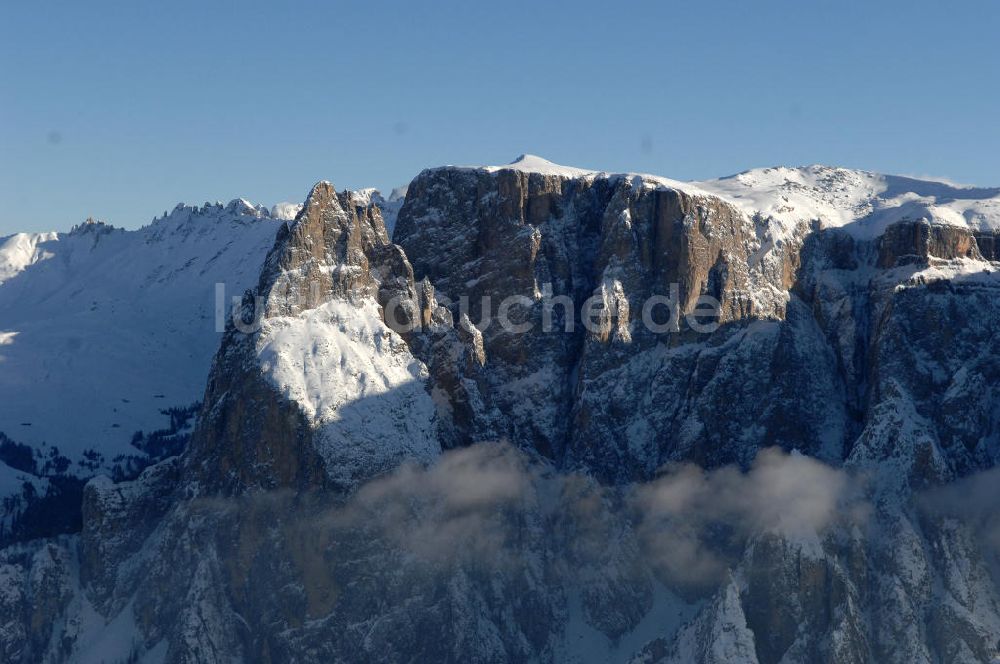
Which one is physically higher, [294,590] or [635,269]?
[635,269]

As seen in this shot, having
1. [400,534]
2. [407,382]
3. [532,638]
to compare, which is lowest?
[532,638]

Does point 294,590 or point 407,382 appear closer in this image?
point 294,590

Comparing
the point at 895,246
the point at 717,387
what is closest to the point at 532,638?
the point at 717,387

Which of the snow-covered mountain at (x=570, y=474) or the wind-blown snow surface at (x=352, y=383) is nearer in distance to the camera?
the snow-covered mountain at (x=570, y=474)

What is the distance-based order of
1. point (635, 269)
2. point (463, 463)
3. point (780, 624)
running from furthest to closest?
1. point (635, 269)
2. point (463, 463)
3. point (780, 624)

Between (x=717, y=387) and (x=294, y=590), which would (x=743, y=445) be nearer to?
(x=717, y=387)
